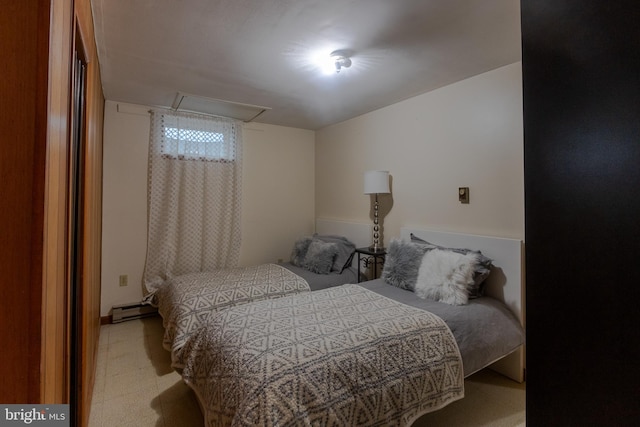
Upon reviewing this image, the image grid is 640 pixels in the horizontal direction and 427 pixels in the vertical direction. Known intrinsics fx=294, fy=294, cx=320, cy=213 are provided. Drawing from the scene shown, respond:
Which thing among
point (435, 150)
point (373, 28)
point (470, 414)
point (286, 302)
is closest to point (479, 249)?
point (435, 150)

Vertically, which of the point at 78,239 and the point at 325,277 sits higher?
the point at 78,239

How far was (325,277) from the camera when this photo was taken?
309 cm

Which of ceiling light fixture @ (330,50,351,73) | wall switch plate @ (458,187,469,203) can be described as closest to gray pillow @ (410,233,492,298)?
wall switch plate @ (458,187,469,203)

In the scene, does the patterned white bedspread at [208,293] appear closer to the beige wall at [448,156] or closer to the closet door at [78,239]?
the closet door at [78,239]

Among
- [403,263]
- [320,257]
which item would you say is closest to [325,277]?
[320,257]

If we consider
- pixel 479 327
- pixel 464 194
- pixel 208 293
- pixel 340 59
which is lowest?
pixel 479 327

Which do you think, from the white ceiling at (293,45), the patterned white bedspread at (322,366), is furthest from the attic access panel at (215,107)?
the patterned white bedspread at (322,366)

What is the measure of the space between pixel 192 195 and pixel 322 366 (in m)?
2.85

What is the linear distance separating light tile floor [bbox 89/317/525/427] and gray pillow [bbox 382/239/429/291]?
2.83 ft

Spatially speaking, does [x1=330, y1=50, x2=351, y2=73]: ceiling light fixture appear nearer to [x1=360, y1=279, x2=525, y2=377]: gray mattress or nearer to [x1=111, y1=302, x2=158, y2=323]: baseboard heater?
[x1=360, y1=279, x2=525, y2=377]: gray mattress

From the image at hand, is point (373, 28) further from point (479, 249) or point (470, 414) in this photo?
point (470, 414)

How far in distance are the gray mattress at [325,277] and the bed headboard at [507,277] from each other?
4.08 feet

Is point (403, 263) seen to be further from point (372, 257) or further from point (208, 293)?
point (208, 293)

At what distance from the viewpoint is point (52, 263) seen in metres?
0.71
